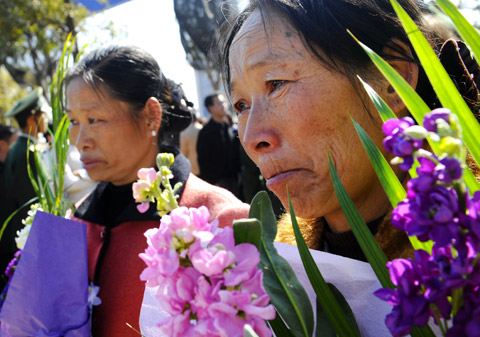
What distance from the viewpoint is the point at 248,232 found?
0.71 metres

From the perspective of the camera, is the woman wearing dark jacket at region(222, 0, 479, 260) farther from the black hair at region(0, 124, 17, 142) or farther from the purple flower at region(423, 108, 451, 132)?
the black hair at region(0, 124, 17, 142)

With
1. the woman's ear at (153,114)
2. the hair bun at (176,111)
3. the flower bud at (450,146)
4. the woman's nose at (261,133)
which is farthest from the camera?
the hair bun at (176,111)

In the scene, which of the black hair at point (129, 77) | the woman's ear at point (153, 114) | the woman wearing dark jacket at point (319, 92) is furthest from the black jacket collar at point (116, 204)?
the woman wearing dark jacket at point (319, 92)

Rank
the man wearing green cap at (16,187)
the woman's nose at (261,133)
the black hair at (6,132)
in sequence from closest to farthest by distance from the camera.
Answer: the woman's nose at (261,133) → the man wearing green cap at (16,187) → the black hair at (6,132)

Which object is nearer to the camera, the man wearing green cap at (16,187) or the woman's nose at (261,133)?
the woman's nose at (261,133)

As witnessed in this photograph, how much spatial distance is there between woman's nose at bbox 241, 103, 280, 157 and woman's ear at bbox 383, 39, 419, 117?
290mm

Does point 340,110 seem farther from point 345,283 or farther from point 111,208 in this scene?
point 111,208

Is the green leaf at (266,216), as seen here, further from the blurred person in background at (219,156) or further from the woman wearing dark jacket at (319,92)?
the blurred person in background at (219,156)

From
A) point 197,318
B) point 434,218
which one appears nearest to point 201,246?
point 197,318

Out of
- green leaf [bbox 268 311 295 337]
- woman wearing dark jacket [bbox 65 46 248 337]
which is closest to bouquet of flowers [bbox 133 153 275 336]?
green leaf [bbox 268 311 295 337]

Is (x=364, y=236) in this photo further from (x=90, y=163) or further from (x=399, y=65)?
(x=90, y=163)

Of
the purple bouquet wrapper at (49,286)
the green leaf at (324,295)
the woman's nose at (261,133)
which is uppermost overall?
the woman's nose at (261,133)

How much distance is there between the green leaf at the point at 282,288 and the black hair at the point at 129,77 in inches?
70.0

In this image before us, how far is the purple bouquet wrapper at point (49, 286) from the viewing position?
178 centimetres
